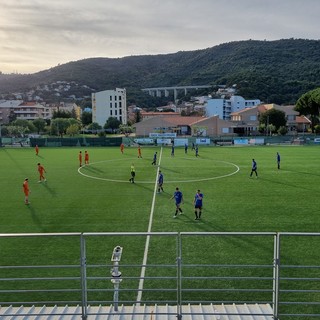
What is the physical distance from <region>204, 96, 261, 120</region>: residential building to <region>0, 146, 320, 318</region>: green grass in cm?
9152

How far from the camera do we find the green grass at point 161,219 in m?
11.7

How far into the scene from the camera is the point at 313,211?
18969 mm

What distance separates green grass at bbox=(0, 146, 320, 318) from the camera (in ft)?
38.3

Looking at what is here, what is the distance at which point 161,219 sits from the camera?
1806 centimetres

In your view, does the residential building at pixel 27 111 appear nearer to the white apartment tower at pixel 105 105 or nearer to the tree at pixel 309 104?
the white apartment tower at pixel 105 105

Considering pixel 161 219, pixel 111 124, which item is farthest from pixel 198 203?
pixel 111 124

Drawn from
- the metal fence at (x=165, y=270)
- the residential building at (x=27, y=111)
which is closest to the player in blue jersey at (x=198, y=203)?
the metal fence at (x=165, y=270)

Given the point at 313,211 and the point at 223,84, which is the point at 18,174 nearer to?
the point at 313,211

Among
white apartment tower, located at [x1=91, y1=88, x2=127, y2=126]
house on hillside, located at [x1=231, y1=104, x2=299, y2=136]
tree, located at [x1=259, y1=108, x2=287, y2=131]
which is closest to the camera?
tree, located at [x1=259, y1=108, x2=287, y2=131]

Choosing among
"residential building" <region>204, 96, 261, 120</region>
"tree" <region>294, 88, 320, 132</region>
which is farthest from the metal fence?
Result: "residential building" <region>204, 96, 261, 120</region>

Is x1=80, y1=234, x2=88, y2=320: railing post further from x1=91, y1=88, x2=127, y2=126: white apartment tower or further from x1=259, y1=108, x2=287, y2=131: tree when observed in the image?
x1=91, y1=88, x2=127, y2=126: white apartment tower

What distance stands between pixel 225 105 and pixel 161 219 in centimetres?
11358

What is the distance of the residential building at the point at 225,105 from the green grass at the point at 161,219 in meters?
91.5

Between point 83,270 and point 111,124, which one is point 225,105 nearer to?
point 111,124
